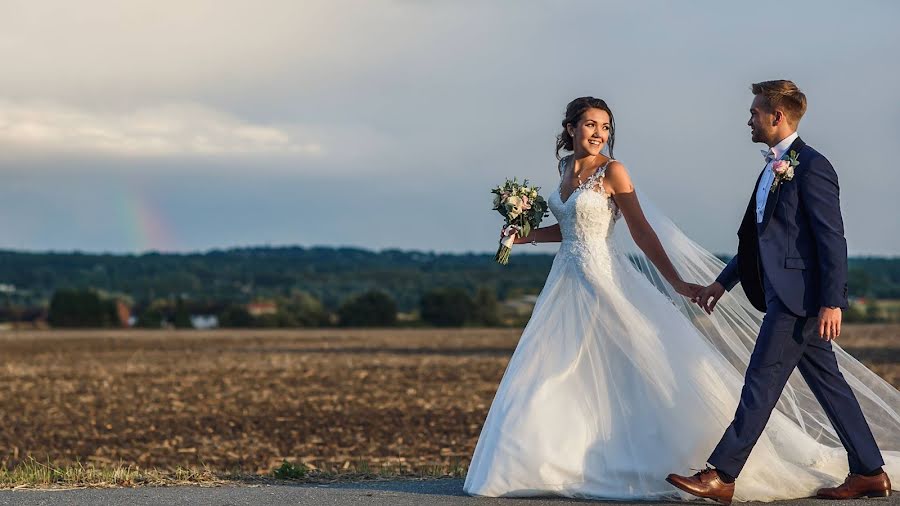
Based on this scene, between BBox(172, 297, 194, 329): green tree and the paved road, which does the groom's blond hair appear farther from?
BBox(172, 297, 194, 329): green tree

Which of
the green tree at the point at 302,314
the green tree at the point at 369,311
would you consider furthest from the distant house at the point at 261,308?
the green tree at the point at 369,311

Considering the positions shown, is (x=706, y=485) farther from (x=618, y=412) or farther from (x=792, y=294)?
(x=792, y=294)

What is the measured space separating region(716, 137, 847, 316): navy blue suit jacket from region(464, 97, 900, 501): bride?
0.80 metres

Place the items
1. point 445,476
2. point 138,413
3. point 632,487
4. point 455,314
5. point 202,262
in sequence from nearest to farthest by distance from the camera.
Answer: point 632,487
point 445,476
point 138,413
point 455,314
point 202,262

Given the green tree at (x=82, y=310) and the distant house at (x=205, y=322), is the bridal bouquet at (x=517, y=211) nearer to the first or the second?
the distant house at (x=205, y=322)

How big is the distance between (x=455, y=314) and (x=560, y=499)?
8060cm

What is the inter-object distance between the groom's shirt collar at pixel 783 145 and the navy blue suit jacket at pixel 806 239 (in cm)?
3

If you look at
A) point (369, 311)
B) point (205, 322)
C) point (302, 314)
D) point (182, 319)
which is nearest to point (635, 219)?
point (369, 311)

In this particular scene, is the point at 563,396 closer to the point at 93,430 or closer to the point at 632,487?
the point at 632,487

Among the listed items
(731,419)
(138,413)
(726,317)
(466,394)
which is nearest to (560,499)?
(731,419)

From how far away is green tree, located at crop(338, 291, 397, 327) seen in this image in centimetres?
8931

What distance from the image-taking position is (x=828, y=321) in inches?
282

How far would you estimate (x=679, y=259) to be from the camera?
8.43 m

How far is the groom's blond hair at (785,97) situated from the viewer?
7.34m
